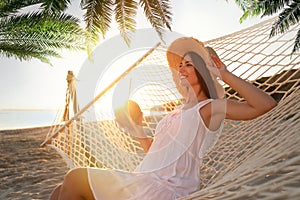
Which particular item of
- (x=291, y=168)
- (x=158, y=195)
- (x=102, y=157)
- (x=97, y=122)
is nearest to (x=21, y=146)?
(x=97, y=122)

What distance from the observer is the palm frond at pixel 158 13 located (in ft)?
10.6

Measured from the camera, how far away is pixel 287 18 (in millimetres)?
2721

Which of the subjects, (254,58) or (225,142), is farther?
(254,58)

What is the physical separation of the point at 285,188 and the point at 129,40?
8.30 feet

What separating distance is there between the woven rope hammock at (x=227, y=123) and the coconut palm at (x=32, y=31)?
1671mm

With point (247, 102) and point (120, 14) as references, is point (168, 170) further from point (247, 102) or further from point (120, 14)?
point (120, 14)

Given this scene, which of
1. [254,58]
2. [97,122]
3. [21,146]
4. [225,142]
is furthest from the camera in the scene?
[21,146]

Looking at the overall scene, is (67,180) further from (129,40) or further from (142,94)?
(129,40)

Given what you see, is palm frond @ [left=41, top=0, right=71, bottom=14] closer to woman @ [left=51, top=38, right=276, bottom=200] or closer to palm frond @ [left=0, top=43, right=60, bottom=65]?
woman @ [left=51, top=38, right=276, bottom=200]

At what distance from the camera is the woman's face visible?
132cm

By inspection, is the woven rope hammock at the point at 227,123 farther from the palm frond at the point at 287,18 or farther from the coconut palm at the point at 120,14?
the coconut palm at the point at 120,14

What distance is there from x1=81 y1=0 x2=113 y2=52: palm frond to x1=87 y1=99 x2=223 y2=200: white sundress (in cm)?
214

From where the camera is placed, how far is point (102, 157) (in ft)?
6.59

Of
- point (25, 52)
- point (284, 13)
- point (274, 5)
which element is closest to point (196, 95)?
point (284, 13)
